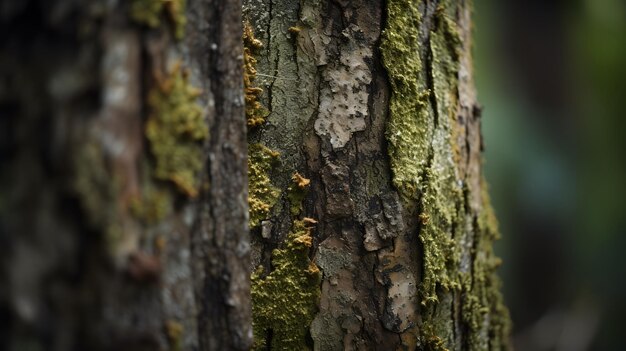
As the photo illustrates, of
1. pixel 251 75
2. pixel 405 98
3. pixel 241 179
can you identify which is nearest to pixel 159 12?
pixel 241 179

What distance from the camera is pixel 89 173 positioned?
0.69 m

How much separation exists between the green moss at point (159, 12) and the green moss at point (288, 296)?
0.54 meters

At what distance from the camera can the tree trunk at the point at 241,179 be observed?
27.2 inches

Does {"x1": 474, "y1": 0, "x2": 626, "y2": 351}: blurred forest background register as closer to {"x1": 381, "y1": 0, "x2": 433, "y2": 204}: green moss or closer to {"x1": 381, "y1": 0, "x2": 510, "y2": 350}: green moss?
{"x1": 381, "y1": 0, "x2": 510, "y2": 350}: green moss

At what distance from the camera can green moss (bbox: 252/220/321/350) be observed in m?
1.19

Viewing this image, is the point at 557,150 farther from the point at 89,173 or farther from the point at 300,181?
the point at 89,173

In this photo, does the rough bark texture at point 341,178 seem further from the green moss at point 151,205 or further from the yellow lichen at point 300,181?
the green moss at point 151,205

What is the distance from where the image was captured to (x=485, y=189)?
1513mm

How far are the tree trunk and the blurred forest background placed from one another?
10.6 feet

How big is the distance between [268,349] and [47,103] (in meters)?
0.73

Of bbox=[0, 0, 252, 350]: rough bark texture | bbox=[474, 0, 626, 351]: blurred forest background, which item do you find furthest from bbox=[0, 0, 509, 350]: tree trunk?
bbox=[474, 0, 626, 351]: blurred forest background

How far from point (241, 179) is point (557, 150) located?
4.90 meters

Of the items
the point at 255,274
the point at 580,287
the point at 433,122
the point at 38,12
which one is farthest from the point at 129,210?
the point at 580,287

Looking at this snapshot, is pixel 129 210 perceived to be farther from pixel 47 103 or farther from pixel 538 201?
pixel 538 201
